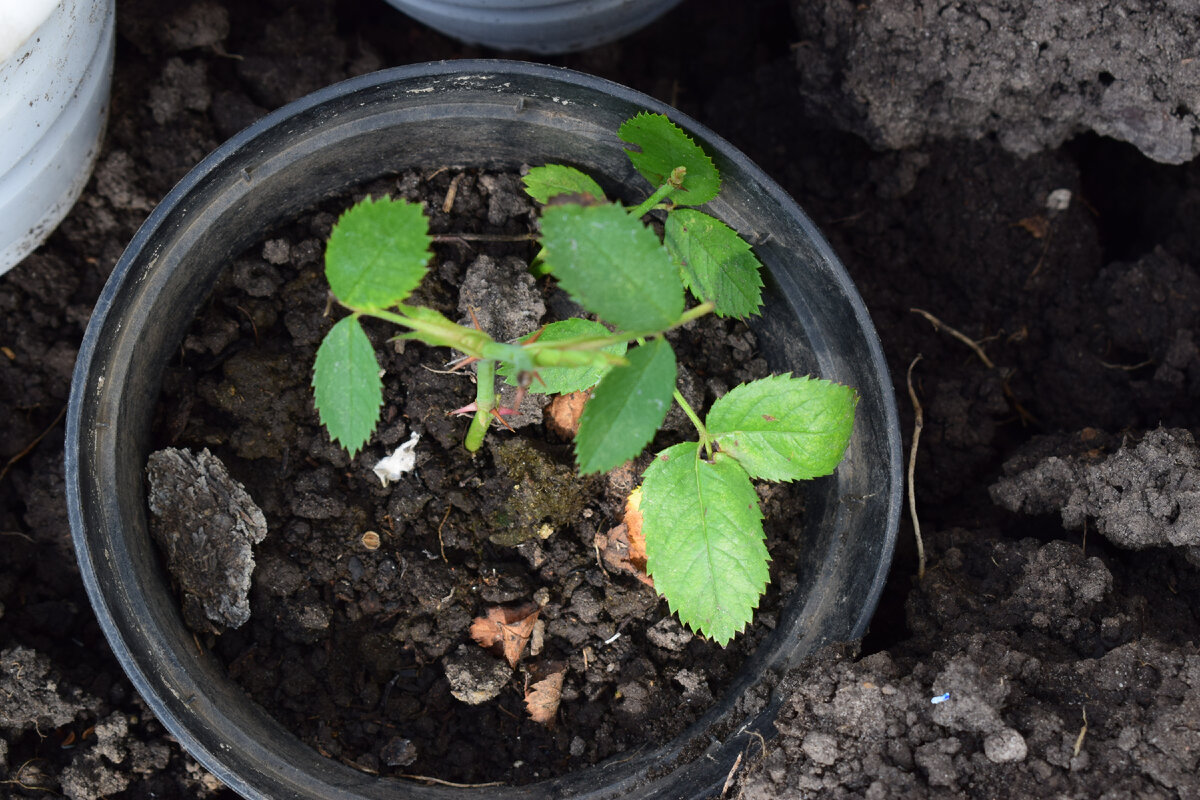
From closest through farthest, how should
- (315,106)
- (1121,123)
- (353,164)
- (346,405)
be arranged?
(346,405), (315,106), (353,164), (1121,123)

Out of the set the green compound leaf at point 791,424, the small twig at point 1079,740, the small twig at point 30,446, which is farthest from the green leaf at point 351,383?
the small twig at point 1079,740

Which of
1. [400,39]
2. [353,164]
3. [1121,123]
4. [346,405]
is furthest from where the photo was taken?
[400,39]

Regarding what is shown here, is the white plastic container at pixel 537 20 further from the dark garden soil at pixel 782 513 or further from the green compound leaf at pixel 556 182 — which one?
the green compound leaf at pixel 556 182

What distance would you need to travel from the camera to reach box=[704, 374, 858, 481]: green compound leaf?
1206 millimetres

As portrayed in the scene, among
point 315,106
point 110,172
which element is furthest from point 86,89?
point 315,106

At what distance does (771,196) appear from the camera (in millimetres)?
1279

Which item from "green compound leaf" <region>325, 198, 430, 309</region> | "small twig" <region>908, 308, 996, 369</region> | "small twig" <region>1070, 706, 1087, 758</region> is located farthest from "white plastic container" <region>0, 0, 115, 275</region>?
"small twig" <region>1070, 706, 1087, 758</region>

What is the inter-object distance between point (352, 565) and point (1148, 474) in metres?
1.18

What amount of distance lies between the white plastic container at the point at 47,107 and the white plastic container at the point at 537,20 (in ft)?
1.64

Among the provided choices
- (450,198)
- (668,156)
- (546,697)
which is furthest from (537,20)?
(546,697)

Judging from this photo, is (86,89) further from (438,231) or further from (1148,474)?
(1148,474)

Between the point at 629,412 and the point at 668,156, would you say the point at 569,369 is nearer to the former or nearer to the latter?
the point at 629,412

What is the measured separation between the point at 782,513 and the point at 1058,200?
0.82m

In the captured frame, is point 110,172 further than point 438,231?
Yes
